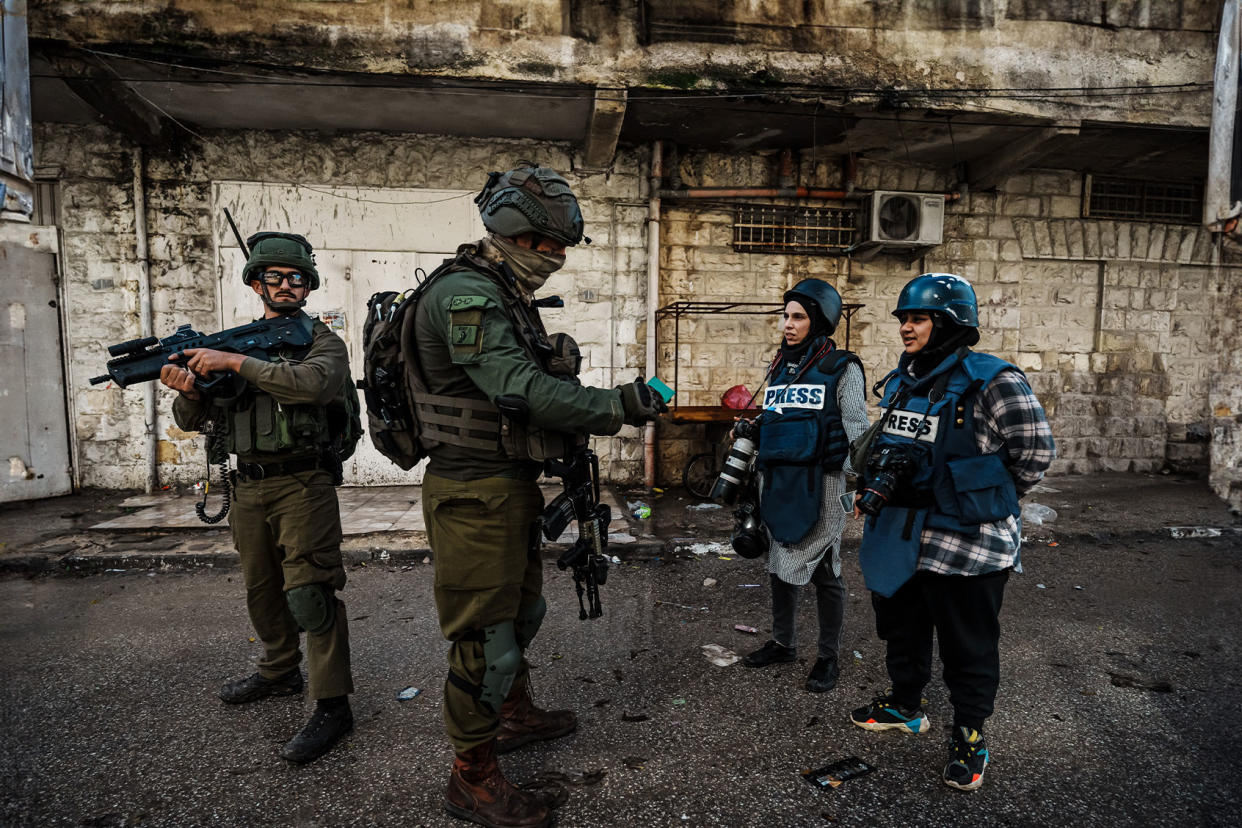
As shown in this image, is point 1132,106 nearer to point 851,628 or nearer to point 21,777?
point 851,628

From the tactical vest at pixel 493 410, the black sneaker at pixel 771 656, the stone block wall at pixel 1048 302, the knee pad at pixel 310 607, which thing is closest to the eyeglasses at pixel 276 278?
the tactical vest at pixel 493 410

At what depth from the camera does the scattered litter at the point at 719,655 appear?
3414 millimetres

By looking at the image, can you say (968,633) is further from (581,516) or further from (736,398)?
(736,398)

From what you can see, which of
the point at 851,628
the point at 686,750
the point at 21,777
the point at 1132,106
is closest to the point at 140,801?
the point at 21,777

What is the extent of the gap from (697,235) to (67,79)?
19.3 feet

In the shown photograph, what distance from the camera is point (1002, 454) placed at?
2.39m

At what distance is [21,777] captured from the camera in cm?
245

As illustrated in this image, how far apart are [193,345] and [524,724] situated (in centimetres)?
209

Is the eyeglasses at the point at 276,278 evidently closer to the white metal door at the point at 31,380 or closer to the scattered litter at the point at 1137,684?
the scattered litter at the point at 1137,684

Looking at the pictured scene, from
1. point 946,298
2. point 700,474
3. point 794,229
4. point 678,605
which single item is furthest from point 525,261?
point 794,229

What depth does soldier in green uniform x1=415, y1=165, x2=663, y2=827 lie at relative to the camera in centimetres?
210

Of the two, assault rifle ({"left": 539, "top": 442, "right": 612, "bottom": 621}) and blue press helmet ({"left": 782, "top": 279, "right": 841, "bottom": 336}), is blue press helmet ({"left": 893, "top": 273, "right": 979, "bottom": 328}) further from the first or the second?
assault rifle ({"left": 539, "top": 442, "right": 612, "bottom": 621})

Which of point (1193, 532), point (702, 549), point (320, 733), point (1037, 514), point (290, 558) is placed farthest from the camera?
point (1037, 514)

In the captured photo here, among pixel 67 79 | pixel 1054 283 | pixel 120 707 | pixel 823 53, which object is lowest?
pixel 120 707
